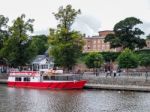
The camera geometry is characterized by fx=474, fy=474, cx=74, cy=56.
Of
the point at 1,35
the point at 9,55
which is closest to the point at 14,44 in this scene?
the point at 9,55

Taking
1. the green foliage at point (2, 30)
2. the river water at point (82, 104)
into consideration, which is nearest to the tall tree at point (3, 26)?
the green foliage at point (2, 30)

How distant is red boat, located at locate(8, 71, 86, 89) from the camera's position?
259 feet

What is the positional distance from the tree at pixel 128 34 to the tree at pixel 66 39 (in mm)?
49262

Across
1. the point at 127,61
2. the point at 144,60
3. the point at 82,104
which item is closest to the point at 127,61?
the point at 127,61

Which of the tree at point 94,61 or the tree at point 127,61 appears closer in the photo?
the tree at point 127,61

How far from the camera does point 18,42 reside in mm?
→ 99250

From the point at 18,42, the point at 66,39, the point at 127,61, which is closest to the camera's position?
the point at 66,39

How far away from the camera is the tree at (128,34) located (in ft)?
452

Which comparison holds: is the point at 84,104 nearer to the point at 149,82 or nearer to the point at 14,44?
the point at 149,82

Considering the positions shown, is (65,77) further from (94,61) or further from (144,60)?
(144,60)

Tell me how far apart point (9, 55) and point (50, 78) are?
1890 cm

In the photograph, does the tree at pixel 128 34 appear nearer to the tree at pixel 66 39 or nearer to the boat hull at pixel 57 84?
the tree at pixel 66 39

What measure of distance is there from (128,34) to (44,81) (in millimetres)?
60183

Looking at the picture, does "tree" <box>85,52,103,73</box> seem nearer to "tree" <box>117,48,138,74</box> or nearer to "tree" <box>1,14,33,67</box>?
"tree" <box>117,48,138,74</box>
